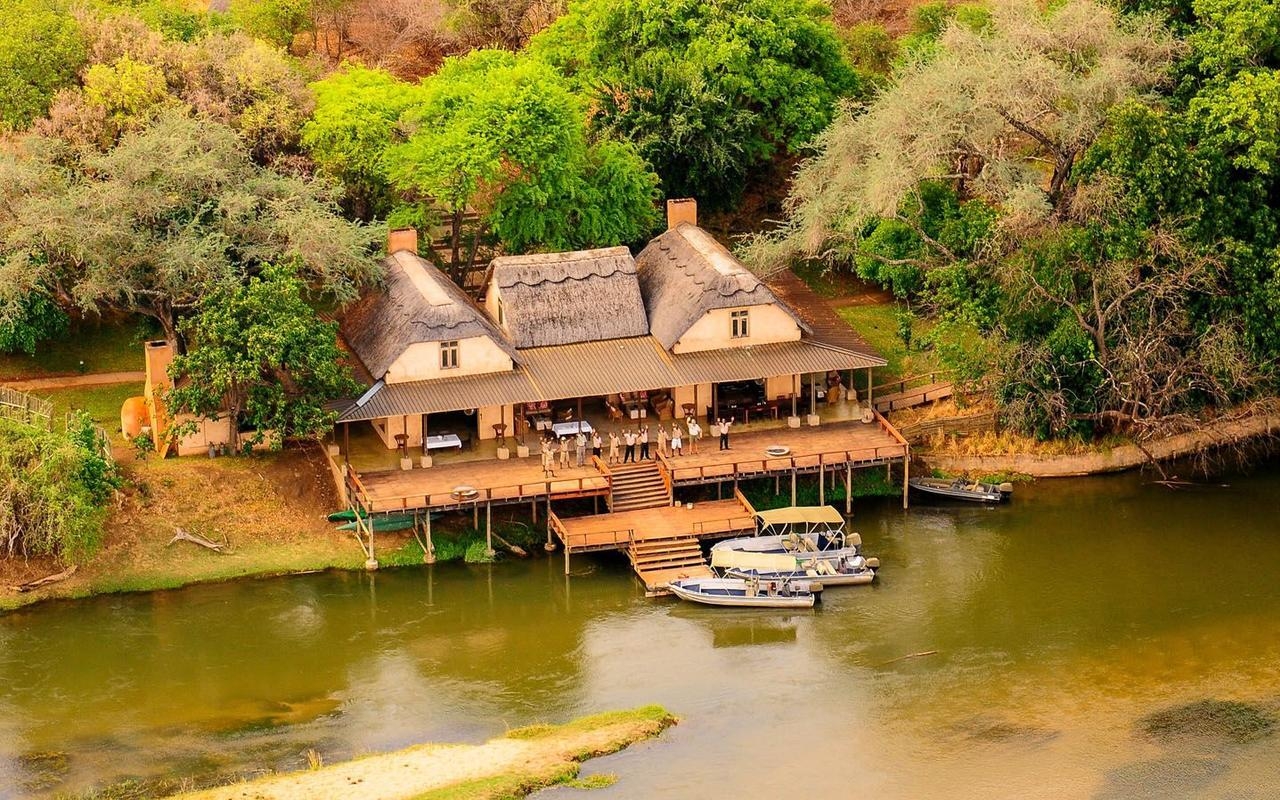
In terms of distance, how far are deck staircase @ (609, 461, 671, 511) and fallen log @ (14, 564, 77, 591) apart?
18.6 meters

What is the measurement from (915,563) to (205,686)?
81.3 ft

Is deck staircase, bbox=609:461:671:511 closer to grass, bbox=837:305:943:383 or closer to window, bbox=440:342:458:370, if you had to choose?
window, bbox=440:342:458:370

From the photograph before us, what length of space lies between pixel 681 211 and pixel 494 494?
695 inches

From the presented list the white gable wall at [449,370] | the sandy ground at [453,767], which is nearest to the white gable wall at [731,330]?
the white gable wall at [449,370]

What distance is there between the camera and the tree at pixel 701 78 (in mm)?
91625

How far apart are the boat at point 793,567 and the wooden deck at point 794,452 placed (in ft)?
15.6

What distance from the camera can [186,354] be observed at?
7825cm

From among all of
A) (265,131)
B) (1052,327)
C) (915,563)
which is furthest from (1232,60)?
(265,131)

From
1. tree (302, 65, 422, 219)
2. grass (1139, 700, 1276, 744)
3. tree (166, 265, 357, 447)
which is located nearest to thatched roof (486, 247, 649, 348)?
tree (166, 265, 357, 447)

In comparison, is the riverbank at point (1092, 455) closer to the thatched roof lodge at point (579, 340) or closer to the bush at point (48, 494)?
the thatched roof lodge at point (579, 340)

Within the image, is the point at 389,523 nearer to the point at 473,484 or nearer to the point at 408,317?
the point at 473,484

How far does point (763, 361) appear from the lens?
266ft

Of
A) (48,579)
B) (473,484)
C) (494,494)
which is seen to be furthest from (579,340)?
(48,579)

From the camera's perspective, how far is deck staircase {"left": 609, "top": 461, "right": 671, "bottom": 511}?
78.2 metres
